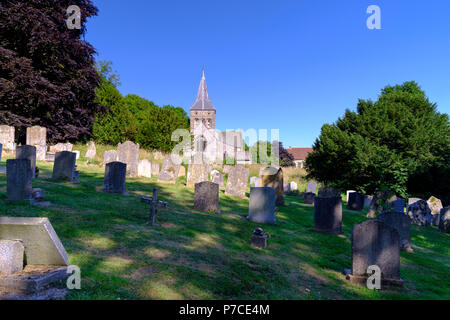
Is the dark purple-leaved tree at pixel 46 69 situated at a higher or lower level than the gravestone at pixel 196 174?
higher

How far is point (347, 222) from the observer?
39.8ft

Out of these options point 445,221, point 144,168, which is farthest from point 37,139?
point 445,221

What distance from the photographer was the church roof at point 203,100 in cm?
7112

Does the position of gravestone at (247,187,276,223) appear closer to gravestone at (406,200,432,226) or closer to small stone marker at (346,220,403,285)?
small stone marker at (346,220,403,285)

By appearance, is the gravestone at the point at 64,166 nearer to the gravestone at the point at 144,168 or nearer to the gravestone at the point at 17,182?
the gravestone at the point at 17,182

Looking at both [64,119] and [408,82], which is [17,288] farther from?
[408,82]

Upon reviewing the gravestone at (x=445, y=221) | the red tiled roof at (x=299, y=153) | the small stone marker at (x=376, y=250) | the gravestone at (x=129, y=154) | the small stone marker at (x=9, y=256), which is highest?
the red tiled roof at (x=299, y=153)

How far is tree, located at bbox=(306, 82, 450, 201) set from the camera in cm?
2211

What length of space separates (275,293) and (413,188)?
24.3 meters

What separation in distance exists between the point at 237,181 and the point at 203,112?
58224mm

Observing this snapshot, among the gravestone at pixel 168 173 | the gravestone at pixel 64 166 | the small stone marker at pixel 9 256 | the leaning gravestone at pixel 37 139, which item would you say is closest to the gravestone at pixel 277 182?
the gravestone at pixel 168 173

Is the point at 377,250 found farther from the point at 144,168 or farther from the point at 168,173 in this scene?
the point at 144,168

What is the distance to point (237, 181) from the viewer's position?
49.2 ft
